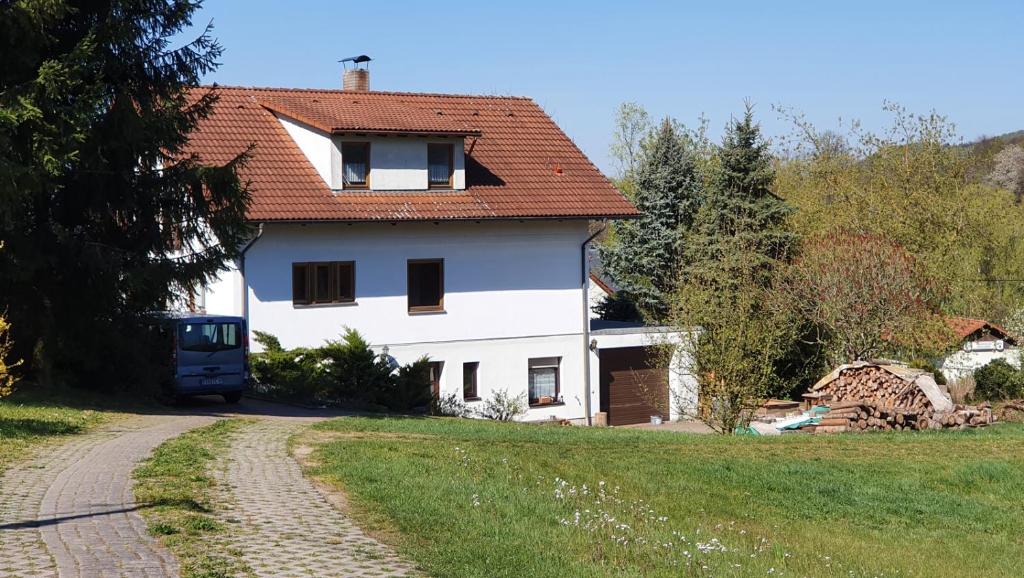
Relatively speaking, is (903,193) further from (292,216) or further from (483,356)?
(292,216)

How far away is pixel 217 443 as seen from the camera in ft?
54.0

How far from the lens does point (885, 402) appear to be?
95.2 ft

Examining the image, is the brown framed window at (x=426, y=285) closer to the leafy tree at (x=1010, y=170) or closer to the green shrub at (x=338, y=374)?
the green shrub at (x=338, y=374)

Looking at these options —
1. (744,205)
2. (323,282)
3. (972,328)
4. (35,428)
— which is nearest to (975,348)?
(972,328)

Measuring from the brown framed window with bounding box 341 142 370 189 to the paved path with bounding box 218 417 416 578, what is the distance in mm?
17828

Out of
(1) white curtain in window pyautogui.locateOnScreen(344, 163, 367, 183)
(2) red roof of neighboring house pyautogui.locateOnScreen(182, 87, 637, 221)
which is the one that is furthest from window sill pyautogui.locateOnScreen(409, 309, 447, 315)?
(1) white curtain in window pyautogui.locateOnScreen(344, 163, 367, 183)

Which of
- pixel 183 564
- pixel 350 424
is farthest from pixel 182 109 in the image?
pixel 183 564

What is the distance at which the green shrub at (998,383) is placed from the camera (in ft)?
128

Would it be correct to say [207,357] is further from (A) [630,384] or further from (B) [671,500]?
(A) [630,384]

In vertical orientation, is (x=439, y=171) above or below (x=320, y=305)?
above

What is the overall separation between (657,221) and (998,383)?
44.6 feet

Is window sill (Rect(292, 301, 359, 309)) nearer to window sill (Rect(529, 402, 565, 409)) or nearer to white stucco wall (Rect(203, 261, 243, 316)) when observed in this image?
white stucco wall (Rect(203, 261, 243, 316))

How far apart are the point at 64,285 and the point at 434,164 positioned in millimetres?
13685

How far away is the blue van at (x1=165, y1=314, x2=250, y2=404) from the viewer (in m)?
24.8
